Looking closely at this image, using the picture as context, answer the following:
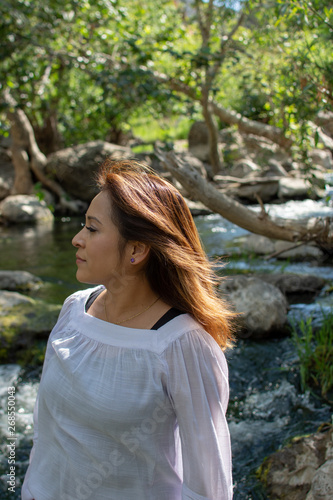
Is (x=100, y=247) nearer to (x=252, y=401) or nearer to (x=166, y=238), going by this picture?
(x=166, y=238)

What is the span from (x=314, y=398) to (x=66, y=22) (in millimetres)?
7408

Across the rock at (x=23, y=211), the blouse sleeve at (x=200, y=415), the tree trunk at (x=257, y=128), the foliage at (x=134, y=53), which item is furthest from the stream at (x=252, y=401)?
the rock at (x=23, y=211)

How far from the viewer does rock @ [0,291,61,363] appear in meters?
4.59

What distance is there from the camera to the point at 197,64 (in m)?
7.50

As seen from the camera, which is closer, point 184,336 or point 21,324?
point 184,336

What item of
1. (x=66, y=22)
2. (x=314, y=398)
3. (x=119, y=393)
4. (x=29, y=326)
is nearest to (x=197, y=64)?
(x=66, y=22)

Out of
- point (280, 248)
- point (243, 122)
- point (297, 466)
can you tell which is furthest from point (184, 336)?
point (243, 122)

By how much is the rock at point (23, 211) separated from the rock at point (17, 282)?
18.6 feet

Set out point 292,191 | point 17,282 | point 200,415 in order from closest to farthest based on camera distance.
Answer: point 200,415, point 17,282, point 292,191

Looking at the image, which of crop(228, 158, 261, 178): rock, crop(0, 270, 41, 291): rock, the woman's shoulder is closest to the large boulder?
crop(228, 158, 261, 178): rock

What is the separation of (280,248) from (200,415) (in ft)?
22.1

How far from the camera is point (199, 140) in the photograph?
17.0 m

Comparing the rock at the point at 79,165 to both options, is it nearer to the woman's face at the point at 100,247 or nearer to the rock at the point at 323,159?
the rock at the point at 323,159

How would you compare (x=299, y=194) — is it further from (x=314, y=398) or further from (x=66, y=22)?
(x=314, y=398)
